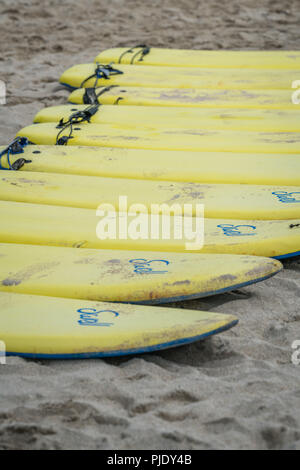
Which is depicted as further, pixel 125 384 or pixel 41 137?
pixel 41 137

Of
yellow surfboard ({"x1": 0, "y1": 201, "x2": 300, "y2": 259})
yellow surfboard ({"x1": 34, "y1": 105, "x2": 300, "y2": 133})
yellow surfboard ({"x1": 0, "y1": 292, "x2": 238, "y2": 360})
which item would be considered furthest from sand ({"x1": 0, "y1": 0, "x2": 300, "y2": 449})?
yellow surfboard ({"x1": 34, "y1": 105, "x2": 300, "y2": 133})

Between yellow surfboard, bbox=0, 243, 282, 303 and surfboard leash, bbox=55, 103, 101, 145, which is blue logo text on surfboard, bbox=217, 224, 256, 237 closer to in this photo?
yellow surfboard, bbox=0, 243, 282, 303

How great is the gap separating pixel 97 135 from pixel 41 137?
15.3 inches

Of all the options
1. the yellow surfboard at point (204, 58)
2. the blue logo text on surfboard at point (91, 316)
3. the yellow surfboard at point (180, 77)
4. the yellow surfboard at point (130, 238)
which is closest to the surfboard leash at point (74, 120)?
the yellow surfboard at point (180, 77)

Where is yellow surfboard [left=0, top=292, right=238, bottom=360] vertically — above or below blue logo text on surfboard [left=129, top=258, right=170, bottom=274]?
below

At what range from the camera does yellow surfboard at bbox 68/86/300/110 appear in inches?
148

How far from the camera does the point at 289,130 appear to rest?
337cm

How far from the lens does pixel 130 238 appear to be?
2320 mm

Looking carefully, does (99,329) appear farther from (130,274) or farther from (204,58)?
(204,58)

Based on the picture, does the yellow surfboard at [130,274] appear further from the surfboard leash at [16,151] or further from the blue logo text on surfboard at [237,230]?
the surfboard leash at [16,151]

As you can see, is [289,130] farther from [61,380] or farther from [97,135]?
[61,380]

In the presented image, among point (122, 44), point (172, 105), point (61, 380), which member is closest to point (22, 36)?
point (122, 44)

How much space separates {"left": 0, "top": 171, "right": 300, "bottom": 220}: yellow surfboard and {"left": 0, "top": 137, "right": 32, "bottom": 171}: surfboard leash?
0.46 ft
